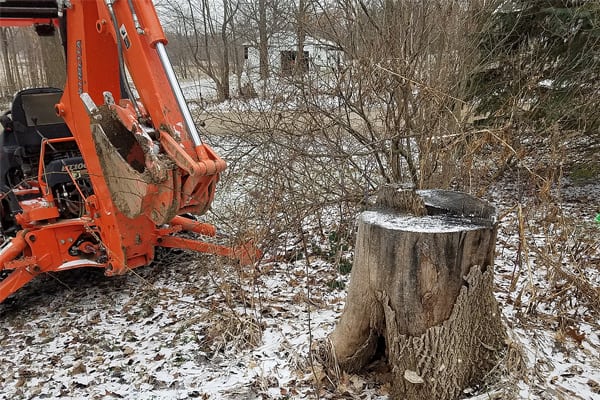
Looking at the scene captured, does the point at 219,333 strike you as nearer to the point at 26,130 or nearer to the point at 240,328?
the point at 240,328

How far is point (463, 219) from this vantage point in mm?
2879

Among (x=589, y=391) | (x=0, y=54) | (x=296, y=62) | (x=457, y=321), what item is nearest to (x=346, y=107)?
(x=296, y=62)

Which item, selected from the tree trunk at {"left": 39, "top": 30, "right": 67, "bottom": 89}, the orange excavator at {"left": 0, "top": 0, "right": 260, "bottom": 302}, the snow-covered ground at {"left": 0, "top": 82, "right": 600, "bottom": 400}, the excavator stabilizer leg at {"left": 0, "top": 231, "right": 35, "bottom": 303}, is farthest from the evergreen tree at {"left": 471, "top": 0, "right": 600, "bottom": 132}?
the tree trunk at {"left": 39, "top": 30, "right": 67, "bottom": 89}

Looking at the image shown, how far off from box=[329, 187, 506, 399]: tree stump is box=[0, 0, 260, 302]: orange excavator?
1437 mm

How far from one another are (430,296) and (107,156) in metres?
2.70

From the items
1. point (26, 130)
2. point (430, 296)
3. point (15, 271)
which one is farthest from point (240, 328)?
point (26, 130)

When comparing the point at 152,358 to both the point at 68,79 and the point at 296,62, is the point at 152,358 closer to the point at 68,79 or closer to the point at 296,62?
the point at 68,79

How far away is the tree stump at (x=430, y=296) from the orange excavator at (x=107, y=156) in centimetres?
144

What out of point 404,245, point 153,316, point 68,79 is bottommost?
point 153,316

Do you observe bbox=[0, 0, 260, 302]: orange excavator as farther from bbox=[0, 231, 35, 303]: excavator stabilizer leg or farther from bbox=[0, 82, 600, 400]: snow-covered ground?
bbox=[0, 82, 600, 400]: snow-covered ground

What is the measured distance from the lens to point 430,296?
2.69 m

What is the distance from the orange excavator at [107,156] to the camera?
3.57 meters

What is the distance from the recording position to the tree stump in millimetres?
2658

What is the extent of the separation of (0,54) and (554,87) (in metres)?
27.3
